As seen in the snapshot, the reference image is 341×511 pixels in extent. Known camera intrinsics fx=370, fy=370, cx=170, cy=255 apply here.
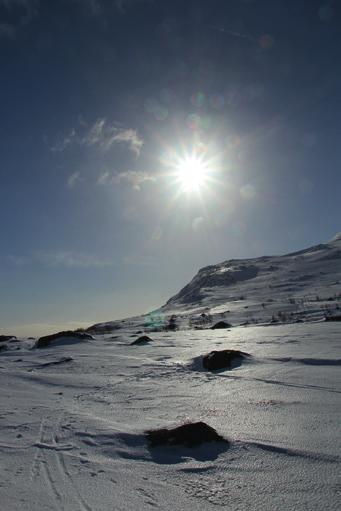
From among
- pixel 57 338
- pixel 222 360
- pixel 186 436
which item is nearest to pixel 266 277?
pixel 57 338

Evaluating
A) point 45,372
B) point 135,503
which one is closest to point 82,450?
point 135,503

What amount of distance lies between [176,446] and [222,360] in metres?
3.68

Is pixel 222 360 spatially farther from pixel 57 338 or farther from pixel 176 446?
pixel 57 338

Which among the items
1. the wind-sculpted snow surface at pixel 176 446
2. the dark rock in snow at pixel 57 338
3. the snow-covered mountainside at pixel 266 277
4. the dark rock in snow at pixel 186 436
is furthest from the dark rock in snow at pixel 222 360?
the snow-covered mountainside at pixel 266 277

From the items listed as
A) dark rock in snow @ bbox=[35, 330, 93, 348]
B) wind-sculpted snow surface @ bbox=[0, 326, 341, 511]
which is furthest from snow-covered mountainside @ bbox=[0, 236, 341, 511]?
dark rock in snow @ bbox=[35, 330, 93, 348]

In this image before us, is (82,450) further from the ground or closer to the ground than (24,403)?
closer to the ground

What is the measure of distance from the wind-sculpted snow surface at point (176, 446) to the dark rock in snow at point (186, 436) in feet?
0.17

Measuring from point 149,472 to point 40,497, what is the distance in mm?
830

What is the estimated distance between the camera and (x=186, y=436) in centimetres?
344

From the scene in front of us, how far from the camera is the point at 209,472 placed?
9.46 ft

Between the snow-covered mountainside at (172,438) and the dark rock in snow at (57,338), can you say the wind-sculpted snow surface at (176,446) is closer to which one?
the snow-covered mountainside at (172,438)

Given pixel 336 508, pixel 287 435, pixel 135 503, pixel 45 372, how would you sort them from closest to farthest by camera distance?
pixel 336 508, pixel 135 503, pixel 287 435, pixel 45 372

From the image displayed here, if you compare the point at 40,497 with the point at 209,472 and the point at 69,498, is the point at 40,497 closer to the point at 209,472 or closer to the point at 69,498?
the point at 69,498

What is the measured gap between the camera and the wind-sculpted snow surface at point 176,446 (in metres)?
2.52
